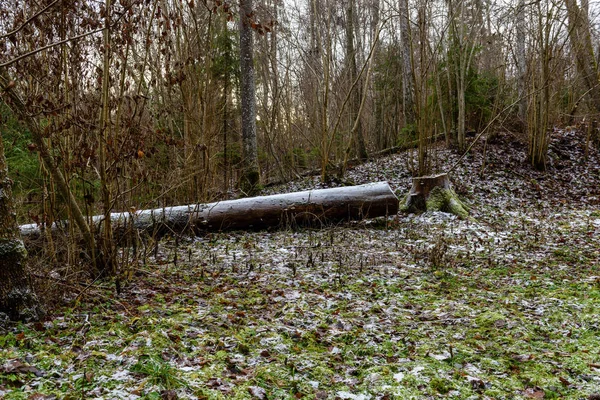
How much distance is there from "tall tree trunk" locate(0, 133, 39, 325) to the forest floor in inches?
7.4

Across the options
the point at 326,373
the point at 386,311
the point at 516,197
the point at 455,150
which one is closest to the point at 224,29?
the point at 455,150

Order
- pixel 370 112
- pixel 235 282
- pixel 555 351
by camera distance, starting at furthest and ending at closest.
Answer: pixel 370 112
pixel 235 282
pixel 555 351

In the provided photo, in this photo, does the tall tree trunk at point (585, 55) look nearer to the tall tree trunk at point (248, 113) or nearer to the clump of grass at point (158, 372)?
the tall tree trunk at point (248, 113)

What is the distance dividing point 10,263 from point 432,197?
8028 millimetres

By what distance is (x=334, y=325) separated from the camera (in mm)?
4219

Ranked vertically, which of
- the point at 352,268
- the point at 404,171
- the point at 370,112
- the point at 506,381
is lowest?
the point at 506,381

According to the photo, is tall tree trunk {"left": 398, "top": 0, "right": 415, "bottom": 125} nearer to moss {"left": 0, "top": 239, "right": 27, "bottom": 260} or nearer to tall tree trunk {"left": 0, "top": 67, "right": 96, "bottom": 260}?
tall tree trunk {"left": 0, "top": 67, "right": 96, "bottom": 260}

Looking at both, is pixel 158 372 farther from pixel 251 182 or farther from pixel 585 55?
pixel 585 55

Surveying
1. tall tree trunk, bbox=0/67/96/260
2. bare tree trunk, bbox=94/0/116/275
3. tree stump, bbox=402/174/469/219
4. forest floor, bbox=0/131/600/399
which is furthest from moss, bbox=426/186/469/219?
tall tree trunk, bbox=0/67/96/260

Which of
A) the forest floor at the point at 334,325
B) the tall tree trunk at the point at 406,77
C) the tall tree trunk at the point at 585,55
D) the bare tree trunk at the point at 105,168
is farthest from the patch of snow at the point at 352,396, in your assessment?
the tall tree trunk at the point at 406,77

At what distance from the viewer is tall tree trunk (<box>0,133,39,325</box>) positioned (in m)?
3.50

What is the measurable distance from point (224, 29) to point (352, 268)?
31.3ft

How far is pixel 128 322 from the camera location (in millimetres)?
3834

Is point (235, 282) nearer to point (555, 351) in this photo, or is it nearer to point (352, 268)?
point (352, 268)
